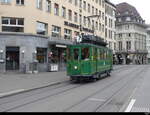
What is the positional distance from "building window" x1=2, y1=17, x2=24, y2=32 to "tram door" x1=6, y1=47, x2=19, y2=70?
2166 millimetres

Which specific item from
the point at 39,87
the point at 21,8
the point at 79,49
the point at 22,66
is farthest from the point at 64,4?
the point at 39,87

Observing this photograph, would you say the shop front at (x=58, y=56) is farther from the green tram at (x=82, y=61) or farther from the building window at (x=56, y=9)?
the green tram at (x=82, y=61)

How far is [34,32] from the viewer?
33469 millimetres

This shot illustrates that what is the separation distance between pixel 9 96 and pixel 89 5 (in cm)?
4268

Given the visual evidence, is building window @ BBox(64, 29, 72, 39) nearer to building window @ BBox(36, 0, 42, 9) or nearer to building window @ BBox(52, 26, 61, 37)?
building window @ BBox(52, 26, 61, 37)

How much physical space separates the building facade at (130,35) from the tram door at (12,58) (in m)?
69.2

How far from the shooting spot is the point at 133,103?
11.5 m

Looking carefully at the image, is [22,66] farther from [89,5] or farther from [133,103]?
[89,5]

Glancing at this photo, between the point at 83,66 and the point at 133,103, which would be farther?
the point at 83,66

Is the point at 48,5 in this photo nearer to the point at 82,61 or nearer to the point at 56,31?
the point at 56,31

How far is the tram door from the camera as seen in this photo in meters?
31.7

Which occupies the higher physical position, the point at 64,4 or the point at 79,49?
the point at 64,4

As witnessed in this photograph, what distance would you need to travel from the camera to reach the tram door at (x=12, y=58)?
3170 centimetres

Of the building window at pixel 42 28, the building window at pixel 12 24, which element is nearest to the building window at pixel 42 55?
the building window at pixel 42 28
